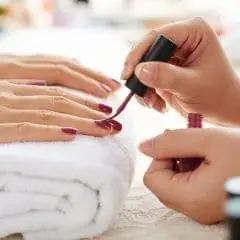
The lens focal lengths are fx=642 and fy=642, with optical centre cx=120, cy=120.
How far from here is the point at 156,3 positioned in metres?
2.17

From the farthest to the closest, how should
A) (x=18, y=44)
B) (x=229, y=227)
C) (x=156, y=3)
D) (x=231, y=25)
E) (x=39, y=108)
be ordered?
(x=156, y=3) < (x=231, y=25) < (x=18, y=44) < (x=39, y=108) < (x=229, y=227)

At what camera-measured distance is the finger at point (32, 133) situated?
68 cm

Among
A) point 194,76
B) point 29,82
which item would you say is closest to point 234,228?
point 194,76

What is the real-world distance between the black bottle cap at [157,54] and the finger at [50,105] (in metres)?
0.07

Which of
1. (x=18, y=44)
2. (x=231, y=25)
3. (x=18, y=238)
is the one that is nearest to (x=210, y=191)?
(x=18, y=238)

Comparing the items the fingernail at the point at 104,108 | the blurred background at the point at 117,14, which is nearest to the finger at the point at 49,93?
the fingernail at the point at 104,108

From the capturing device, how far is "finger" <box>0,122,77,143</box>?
0.68m

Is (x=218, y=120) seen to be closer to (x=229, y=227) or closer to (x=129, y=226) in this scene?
(x=129, y=226)

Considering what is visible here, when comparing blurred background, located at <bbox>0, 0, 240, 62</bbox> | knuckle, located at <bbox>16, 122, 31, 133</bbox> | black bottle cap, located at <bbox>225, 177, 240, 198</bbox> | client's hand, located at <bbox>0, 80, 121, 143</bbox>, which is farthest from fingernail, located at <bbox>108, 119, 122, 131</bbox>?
blurred background, located at <bbox>0, 0, 240, 62</bbox>

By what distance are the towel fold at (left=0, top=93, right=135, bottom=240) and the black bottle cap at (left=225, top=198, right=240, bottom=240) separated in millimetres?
302

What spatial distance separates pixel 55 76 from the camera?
0.93m

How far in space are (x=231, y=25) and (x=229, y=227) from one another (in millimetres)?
1533

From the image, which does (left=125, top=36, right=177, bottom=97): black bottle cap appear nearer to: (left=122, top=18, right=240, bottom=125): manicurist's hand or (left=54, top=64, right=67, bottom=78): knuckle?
(left=122, top=18, right=240, bottom=125): manicurist's hand

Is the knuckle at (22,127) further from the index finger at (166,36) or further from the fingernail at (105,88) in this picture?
the fingernail at (105,88)
